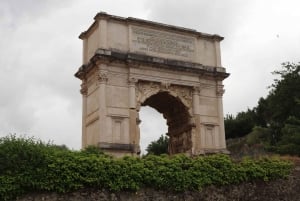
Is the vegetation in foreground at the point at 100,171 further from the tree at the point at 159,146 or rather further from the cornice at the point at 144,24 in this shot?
the tree at the point at 159,146

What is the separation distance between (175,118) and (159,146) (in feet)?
49.1

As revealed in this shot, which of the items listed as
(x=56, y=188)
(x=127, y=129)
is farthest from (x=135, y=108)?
(x=56, y=188)

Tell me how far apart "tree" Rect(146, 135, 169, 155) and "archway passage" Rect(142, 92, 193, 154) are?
43.7 feet

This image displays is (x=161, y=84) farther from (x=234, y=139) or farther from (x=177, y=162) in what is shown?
(x=234, y=139)

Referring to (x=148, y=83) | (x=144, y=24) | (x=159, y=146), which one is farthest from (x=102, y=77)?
(x=159, y=146)

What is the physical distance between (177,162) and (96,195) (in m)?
3.18

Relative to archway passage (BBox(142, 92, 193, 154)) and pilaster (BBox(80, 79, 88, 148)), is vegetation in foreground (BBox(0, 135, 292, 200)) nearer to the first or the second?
pilaster (BBox(80, 79, 88, 148))

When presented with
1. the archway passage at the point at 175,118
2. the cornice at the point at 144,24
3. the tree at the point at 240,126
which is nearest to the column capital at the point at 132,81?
the archway passage at the point at 175,118

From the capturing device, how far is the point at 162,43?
79.7ft

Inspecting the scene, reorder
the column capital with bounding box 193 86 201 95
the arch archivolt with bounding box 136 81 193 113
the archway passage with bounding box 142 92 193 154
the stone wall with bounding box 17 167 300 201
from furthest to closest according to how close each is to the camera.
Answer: the column capital with bounding box 193 86 201 95, the archway passage with bounding box 142 92 193 154, the arch archivolt with bounding box 136 81 193 113, the stone wall with bounding box 17 167 300 201

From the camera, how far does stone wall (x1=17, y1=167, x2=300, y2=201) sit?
14.4m

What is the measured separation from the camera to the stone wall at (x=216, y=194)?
14.4m

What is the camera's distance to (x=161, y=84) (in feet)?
77.5

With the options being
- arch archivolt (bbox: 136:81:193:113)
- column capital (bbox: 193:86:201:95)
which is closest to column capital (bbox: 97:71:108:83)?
arch archivolt (bbox: 136:81:193:113)
